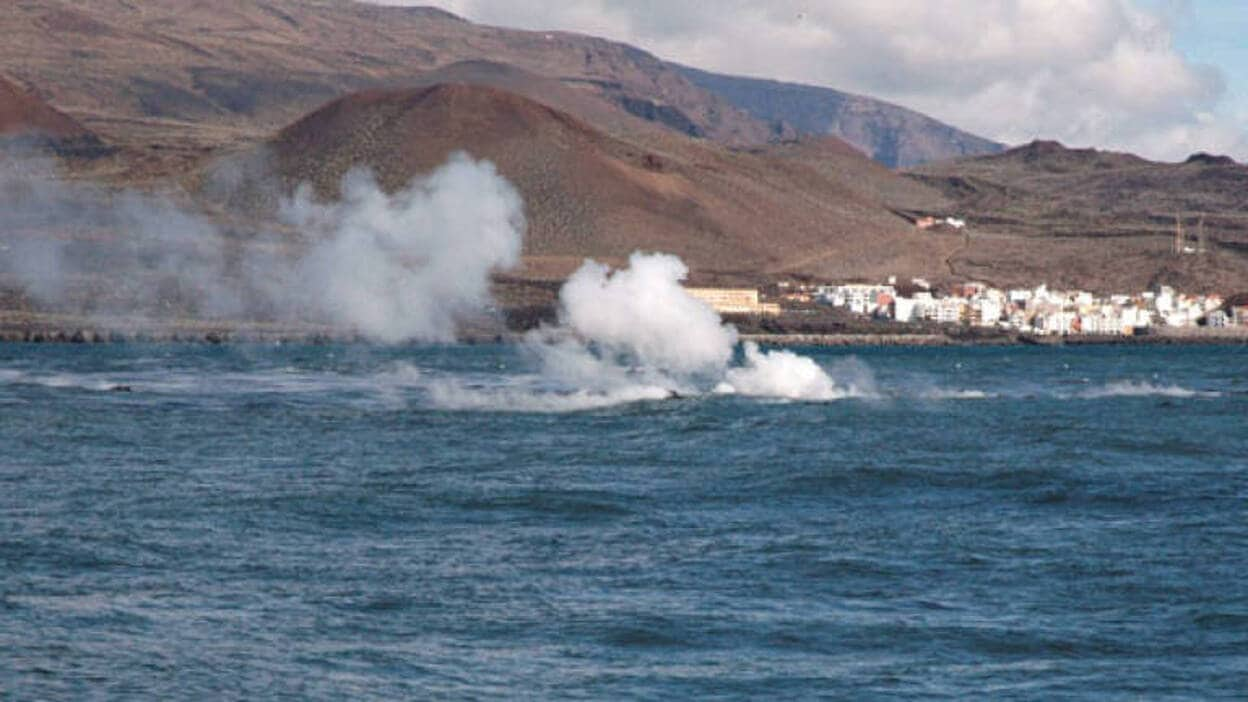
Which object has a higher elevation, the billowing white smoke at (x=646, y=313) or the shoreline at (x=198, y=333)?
the billowing white smoke at (x=646, y=313)

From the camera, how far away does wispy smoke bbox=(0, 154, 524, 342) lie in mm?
92625

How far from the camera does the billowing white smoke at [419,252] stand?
89.6 metres

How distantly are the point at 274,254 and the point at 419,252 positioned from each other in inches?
2668

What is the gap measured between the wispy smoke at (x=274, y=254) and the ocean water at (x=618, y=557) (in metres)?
21.2

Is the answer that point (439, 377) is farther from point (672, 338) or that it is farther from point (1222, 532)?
point (1222, 532)

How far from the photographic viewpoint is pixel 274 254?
155000 millimetres

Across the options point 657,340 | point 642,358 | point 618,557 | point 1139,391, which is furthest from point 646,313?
point 618,557

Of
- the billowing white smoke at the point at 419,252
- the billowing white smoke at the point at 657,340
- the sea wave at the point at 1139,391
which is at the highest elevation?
the billowing white smoke at the point at 419,252

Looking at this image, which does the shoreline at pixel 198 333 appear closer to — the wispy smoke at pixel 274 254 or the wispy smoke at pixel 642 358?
the wispy smoke at pixel 274 254

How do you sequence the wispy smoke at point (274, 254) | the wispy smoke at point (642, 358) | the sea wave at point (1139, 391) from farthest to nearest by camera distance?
the sea wave at point (1139, 391), the wispy smoke at point (274, 254), the wispy smoke at point (642, 358)

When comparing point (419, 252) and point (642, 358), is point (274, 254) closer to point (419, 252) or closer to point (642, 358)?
point (419, 252)

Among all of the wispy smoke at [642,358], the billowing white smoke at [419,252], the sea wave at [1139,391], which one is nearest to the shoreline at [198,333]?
the billowing white smoke at [419,252]

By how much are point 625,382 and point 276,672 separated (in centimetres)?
5804

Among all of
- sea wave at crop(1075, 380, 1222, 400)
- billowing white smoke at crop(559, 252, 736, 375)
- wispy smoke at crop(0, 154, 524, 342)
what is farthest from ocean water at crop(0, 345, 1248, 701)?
sea wave at crop(1075, 380, 1222, 400)
